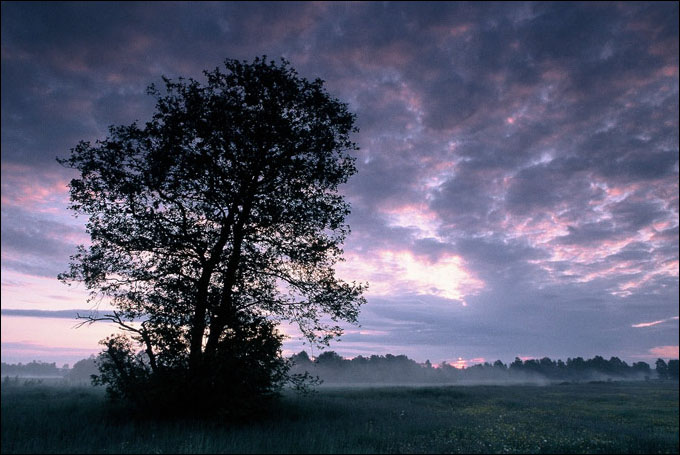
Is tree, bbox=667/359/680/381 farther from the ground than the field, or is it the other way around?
the field

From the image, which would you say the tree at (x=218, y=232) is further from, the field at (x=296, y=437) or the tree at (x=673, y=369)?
the tree at (x=673, y=369)

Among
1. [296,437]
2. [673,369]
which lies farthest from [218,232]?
[673,369]

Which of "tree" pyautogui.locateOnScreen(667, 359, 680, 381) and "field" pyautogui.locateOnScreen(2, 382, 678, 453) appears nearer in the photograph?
"field" pyautogui.locateOnScreen(2, 382, 678, 453)

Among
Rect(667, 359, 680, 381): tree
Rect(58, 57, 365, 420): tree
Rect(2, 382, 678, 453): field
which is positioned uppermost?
Rect(58, 57, 365, 420): tree

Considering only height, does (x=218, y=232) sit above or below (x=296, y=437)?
above

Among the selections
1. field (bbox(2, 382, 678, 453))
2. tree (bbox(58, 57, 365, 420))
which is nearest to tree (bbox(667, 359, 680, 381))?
field (bbox(2, 382, 678, 453))

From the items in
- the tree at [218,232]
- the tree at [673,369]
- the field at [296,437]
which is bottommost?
the tree at [673,369]

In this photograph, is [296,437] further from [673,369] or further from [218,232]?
[673,369]

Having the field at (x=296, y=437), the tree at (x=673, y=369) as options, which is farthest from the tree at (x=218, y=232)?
the tree at (x=673, y=369)

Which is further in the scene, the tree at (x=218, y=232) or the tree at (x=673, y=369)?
the tree at (x=673, y=369)

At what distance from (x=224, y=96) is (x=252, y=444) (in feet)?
45.9

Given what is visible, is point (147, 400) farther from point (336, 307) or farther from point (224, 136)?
point (224, 136)

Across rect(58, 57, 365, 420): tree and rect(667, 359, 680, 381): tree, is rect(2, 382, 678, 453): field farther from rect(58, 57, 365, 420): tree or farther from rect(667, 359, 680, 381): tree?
rect(667, 359, 680, 381): tree

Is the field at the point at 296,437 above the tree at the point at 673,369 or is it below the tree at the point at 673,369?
above
